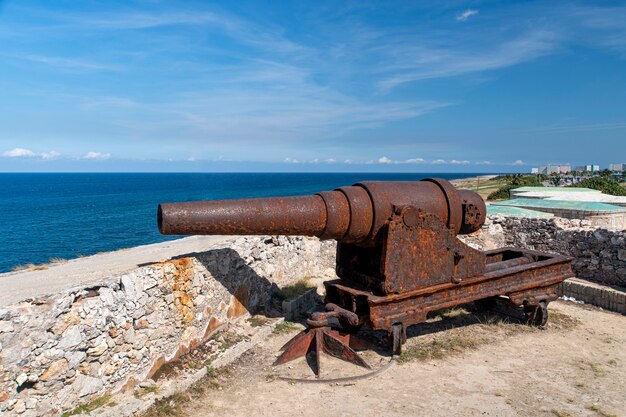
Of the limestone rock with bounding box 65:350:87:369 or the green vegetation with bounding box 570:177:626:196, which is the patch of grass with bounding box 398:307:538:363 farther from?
the green vegetation with bounding box 570:177:626:196

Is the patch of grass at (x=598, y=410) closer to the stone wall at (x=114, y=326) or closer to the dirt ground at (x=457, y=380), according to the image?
the dirt ground at (x=457, y=380)

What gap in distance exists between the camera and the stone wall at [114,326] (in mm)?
3670

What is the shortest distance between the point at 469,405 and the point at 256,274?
3.48m

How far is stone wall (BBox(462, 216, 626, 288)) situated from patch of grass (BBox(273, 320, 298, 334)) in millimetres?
5291

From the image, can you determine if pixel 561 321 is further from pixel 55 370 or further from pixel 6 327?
pixel 6 327

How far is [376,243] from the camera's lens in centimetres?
546

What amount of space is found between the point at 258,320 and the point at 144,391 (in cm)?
219

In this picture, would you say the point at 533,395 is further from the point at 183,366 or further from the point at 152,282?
the point at 152,282

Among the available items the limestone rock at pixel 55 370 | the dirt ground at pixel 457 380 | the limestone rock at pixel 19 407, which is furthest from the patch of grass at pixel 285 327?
the limestone rock at pixel 19 407

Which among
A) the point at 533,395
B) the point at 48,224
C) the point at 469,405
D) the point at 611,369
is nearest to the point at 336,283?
the point at 469,405

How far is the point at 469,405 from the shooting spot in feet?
14.8

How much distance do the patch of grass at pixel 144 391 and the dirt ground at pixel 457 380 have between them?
318mm

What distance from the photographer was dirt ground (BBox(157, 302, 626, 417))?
4426 millimetres

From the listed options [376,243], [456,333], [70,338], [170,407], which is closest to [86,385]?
[70,338]
